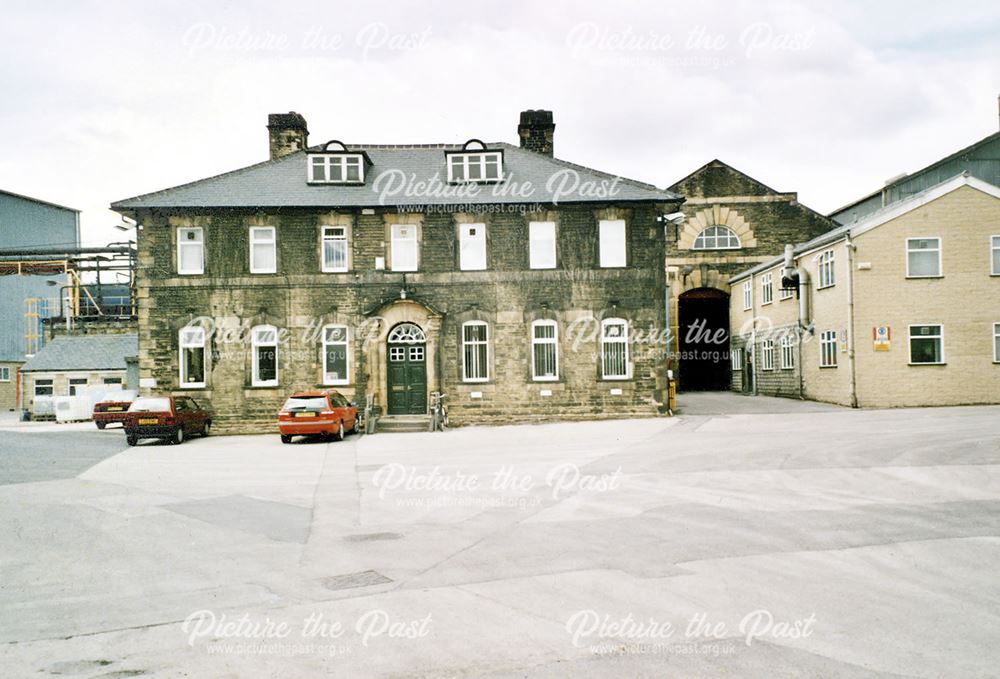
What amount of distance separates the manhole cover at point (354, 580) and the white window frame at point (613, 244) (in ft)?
67.6

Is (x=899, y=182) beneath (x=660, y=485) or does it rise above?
above

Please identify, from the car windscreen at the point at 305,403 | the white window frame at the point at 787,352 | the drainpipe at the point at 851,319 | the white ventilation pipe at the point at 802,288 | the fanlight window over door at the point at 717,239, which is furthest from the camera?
the fanlight window over door at the point at 717,239

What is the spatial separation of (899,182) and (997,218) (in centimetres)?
1272

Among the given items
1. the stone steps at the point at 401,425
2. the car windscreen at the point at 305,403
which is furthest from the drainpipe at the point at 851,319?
the car windscreen at the point at 305,403

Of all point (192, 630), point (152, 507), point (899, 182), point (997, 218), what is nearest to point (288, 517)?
point (152, 507)

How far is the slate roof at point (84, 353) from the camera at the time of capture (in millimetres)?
39344

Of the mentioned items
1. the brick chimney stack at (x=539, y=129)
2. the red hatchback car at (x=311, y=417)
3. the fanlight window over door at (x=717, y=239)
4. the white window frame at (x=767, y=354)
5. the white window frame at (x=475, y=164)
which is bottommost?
the red hatchback car at (x=311, y=417)

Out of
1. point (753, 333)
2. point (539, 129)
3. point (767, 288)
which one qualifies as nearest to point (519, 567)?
point (539, 129)

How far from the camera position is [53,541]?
980cm

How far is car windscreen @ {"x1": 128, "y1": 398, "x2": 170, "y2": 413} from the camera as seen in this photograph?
23.2 meters

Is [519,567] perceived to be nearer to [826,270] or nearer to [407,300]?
[407,300]

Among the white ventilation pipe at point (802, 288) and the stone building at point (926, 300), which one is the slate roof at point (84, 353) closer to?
the white ventilation pipe at point (802, 288)

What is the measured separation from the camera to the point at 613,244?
1079 inches

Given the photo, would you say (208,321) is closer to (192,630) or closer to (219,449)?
(219,449)
